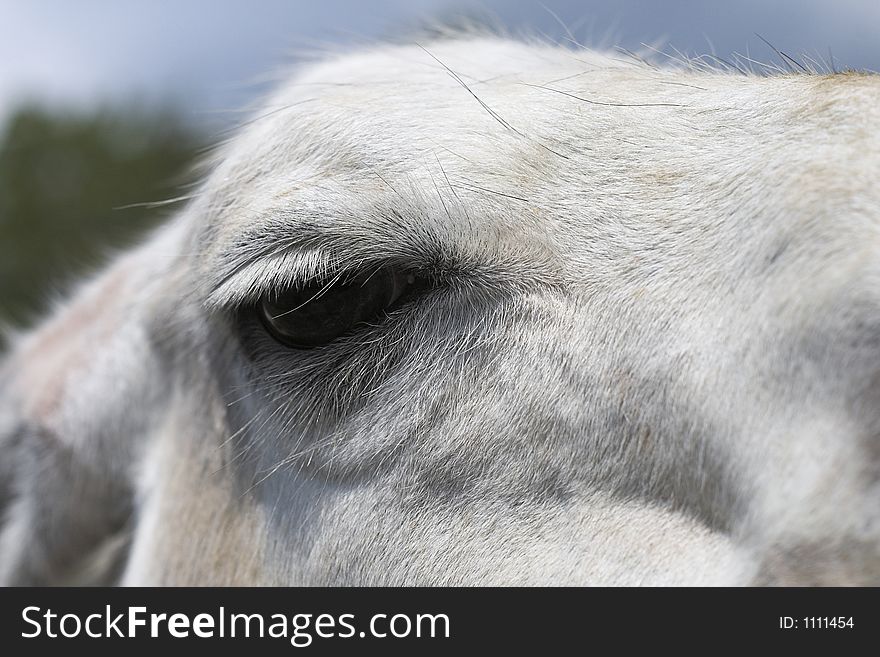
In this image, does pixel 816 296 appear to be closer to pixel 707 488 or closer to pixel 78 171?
pixel 707 488

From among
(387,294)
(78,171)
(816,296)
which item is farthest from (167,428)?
(78,171)

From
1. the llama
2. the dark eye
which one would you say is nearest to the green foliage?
the llama

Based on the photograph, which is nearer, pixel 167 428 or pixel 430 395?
pixel 430 395

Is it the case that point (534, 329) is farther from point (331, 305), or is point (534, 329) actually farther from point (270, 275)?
point (270, 275)

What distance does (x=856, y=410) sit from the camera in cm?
136

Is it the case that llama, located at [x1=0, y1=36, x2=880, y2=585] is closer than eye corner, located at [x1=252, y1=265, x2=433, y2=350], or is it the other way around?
llama, located at [x1=0, y1=36, x2=880, y2=585]

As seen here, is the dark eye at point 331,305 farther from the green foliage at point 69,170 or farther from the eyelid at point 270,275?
the green foliage at point 69,170

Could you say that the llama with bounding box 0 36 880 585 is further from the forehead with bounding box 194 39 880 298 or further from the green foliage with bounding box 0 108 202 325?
the green foliage with bounding box 0 108 202 325

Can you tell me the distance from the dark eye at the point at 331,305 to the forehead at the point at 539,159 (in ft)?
0.32

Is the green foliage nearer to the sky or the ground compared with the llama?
nearer to the sky

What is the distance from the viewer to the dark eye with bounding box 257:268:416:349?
6.50ft

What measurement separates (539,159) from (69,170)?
35.9 metres

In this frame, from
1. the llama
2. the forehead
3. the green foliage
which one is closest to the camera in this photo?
the llama
